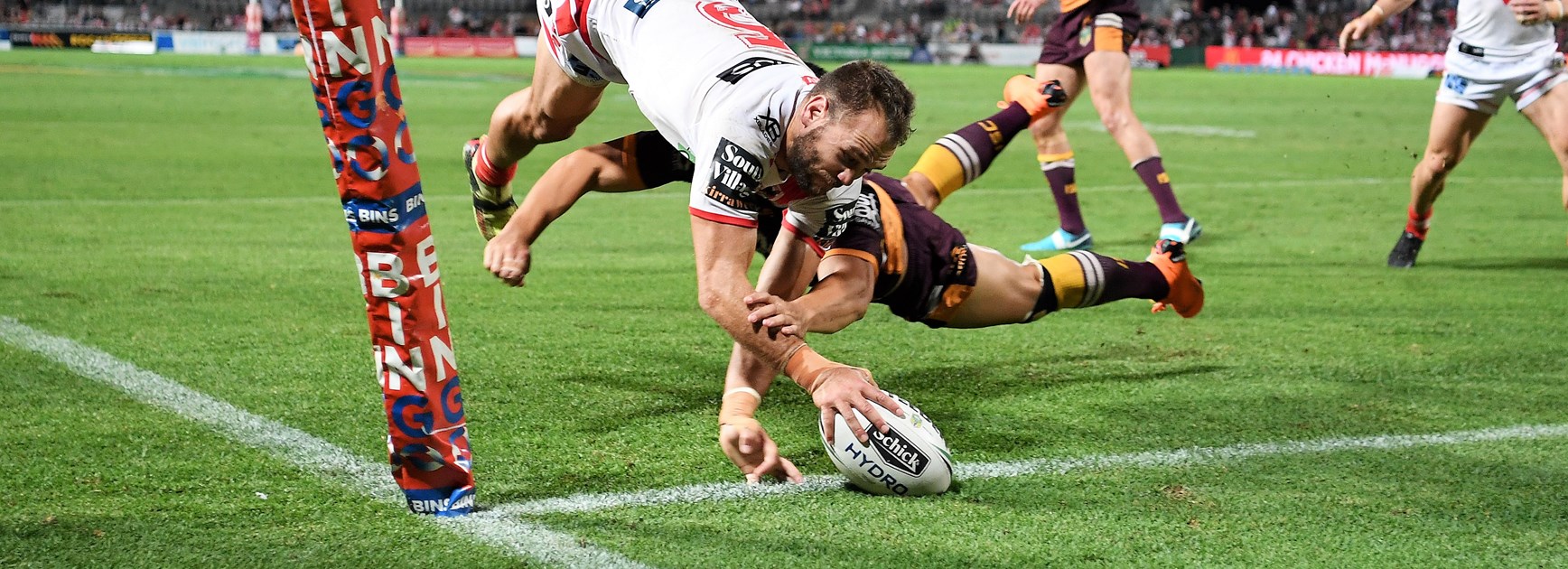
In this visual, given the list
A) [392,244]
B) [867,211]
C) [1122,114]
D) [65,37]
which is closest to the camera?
[392,244]

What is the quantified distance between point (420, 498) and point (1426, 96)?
2579cm

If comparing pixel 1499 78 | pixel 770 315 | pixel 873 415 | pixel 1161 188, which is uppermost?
pixel 770 315

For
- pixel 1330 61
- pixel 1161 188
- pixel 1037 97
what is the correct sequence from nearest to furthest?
pixel 1037 97
pixel 1161 188
pixel 1330 61

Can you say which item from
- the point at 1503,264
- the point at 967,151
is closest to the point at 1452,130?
the point at 1503,264

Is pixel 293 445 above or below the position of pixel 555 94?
below

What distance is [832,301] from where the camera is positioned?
13.3ft

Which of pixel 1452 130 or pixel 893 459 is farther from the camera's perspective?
pixel 1452 130

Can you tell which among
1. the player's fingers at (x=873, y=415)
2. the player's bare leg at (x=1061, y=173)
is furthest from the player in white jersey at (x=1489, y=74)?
the player's fingers at (x=873, y=415)

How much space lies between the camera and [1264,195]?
11.3m

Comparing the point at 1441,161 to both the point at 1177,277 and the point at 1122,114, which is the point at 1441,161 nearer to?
the point at 1122,114

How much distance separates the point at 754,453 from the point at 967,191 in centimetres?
784

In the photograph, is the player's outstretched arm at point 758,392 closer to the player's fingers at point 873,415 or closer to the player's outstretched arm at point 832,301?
the player's outstretched arm at point 832,301

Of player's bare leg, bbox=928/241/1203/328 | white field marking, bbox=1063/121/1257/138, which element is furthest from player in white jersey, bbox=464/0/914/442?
white field marking, bbox=1063/121/1257/138

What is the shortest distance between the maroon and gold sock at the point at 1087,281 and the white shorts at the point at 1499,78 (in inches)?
126
